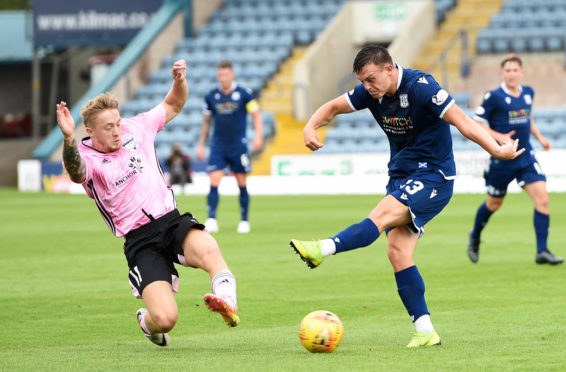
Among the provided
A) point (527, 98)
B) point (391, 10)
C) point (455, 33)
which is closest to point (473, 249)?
point (527, 98)

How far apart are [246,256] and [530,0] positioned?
78.6 feet

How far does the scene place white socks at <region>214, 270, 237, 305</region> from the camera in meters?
6.52

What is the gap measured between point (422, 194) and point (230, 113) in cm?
989

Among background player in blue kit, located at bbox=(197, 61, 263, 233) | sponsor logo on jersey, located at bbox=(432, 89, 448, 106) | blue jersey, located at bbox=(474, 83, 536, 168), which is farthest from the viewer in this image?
background player in blue kit, located at bbox=(197, 61, 263, 233)

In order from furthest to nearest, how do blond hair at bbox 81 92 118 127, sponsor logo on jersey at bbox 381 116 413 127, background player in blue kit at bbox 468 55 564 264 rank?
background player in blue kit at bbox 468 55 564 264 < sponsor logo on jersey at bbox 381 116 413 127 < blond hair at bbox 81 92 118 127

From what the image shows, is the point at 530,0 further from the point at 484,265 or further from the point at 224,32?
the point at 484,265

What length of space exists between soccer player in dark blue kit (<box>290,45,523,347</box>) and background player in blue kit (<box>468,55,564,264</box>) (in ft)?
16.0

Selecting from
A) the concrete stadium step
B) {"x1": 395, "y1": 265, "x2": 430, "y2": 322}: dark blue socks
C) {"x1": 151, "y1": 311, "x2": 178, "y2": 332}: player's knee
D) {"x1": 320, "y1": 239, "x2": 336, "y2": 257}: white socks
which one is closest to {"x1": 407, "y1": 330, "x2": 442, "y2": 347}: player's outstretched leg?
{"x1": 395, "y1": 265, "x2": 430, "y2": 322}: dark blue socks

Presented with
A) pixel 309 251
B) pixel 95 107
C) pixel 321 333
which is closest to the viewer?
pixel 309 251

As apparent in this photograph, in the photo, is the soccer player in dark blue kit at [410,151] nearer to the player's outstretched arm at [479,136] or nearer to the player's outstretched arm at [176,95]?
the player's outstretched arm at [479,136]

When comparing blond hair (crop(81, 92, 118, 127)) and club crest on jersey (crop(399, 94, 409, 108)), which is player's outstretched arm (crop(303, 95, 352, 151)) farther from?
blond hair (crop(81, 92, 118, 127))

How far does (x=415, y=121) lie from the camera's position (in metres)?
7.03

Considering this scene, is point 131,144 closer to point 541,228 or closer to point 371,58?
point 371,58

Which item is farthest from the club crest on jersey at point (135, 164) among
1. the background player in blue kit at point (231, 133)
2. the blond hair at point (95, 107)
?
the background player in blue kit at point (231, 133)
